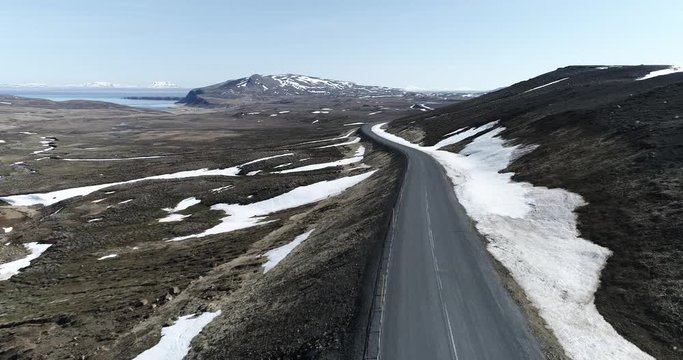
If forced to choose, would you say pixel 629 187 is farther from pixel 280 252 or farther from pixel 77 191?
pixel 77 191

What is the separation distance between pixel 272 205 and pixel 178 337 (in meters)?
31.4

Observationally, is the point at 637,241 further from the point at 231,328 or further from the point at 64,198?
the point at 64,198

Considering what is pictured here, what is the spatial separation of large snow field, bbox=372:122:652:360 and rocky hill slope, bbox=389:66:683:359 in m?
0.73

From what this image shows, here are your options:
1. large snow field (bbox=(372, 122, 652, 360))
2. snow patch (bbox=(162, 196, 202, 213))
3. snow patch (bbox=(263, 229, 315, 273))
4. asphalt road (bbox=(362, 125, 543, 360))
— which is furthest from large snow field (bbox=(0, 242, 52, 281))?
large snow field (bbox=(372, 122, 652, 360))

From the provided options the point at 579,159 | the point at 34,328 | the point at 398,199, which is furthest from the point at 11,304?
the point at 579,159

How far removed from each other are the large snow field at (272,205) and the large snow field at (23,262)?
12931 millimetres

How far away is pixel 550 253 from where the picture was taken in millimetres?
24062

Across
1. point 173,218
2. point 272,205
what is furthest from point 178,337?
point 173,218

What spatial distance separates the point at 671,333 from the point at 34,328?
32.1m

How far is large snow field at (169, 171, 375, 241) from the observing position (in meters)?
46.0

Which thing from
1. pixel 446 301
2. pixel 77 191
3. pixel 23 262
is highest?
pixel 446 301

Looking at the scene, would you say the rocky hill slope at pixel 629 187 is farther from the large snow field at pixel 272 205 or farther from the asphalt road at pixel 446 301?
the large snow field at pixel 272 205

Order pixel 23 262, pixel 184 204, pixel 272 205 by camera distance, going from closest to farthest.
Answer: pixel 23 262 < pixel 272 205 < pixel 184 204

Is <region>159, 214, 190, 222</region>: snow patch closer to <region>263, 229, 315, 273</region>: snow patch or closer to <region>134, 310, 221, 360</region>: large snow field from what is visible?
<region>263, 229, 315, 273</region>: snow patch
